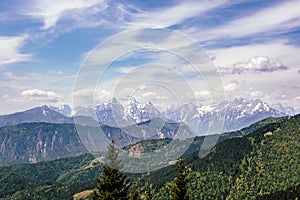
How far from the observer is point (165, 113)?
43594 millimetres

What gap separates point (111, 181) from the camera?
Result: 135 ft

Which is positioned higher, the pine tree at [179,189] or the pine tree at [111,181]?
the pine tree at [111,181]

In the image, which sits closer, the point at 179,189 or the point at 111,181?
the point at 111,181

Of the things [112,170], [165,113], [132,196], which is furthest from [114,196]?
[165,113]

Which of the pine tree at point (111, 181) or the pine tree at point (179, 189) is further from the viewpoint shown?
the pine tree at point (179, 189)

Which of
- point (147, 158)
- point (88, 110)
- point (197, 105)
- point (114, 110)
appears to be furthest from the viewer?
point (147, 158)

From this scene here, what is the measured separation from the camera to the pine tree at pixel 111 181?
1596 inches

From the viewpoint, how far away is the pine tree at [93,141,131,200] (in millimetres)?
40531

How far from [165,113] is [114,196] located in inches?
445

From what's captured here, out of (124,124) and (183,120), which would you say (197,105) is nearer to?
(183,120)

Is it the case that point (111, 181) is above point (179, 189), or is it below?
above

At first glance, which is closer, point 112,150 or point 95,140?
point 112,150

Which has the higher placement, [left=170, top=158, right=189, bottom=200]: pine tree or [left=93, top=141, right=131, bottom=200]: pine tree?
[left=93, top=141, right=131, bottom=200]: pine tree

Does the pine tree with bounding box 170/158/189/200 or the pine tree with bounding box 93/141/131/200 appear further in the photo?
the pine tree with bounding box 170/158/189/200
